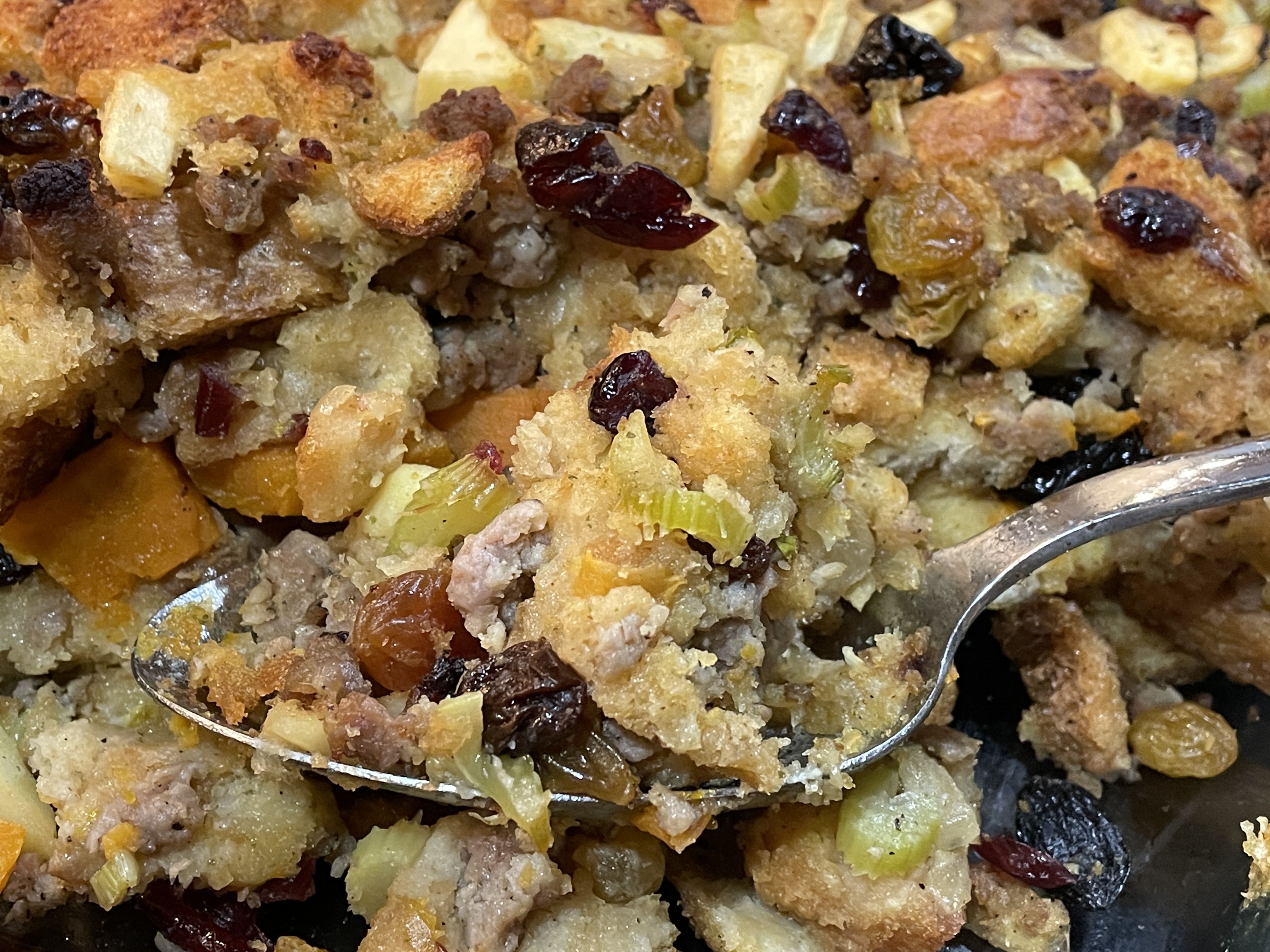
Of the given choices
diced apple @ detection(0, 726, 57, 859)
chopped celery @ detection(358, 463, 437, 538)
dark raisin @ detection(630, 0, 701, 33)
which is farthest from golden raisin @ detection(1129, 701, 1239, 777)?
diced apple @ detection(0, 726, 57, 859)

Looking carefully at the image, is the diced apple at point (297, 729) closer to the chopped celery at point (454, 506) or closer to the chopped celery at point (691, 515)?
the chopped celery at point (454, 506)

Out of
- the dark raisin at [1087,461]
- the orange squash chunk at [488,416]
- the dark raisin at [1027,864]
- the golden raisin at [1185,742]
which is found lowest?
the dark raisin at [1027,864]

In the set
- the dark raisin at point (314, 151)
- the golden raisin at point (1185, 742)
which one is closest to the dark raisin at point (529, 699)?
the dark raisin at point (314, 151)

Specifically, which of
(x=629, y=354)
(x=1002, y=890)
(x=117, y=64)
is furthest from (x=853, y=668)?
(x=117, y=64)

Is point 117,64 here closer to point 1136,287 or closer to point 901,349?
point 901,349

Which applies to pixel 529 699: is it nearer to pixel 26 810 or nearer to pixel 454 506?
pixel 454 506

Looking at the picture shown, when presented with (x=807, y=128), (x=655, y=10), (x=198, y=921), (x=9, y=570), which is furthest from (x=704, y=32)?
(x=198, y=921)

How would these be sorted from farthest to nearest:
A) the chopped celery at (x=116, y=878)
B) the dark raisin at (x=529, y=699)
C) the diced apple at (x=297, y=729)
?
the chopped celery at (x=116, y=878) → the diced apple at (x=297, y=729) → the dark raisin at (x=529, y=699)
